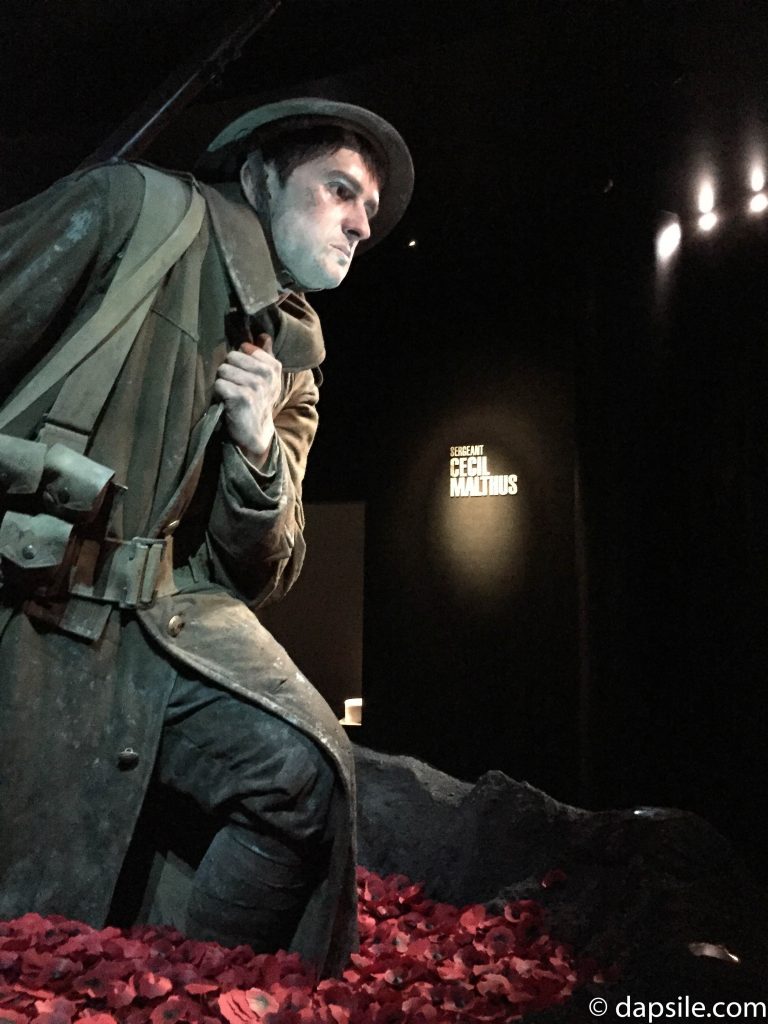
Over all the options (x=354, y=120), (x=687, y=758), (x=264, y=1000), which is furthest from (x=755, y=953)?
(x=354, y=120)

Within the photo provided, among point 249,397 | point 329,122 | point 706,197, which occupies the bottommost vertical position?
point 249,397

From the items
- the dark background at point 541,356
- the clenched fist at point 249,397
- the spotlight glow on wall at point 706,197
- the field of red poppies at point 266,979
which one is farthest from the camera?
the spotlight glow on wall at point 706,197

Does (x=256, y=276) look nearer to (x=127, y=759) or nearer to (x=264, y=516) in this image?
(x=264, y=516)

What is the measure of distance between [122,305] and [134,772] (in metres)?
0.79

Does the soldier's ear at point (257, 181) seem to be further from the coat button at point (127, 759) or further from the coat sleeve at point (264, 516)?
the coat button at point (127, 759)

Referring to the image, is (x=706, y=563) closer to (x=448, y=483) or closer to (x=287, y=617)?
(x=448, y=483)

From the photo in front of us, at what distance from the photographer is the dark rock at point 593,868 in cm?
125

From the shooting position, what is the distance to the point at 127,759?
4.87 ft

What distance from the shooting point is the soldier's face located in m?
1.75

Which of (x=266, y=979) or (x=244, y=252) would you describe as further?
(x=244, y=252)

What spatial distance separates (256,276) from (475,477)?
1.36 metres

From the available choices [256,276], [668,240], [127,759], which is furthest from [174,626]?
[668,240]

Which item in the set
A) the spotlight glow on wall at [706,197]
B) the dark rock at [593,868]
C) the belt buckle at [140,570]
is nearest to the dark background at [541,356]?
the spotlight glow on wall at [706,197]

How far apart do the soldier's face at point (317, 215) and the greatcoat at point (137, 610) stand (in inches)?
2.5
